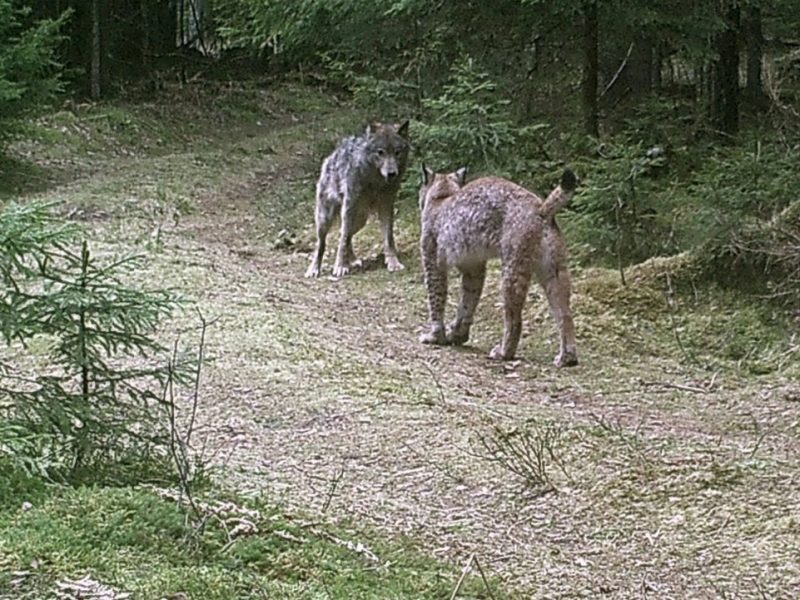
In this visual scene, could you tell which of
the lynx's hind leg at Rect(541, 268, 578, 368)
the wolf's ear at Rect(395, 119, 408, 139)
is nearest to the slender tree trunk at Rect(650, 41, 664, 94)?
the wolf's ear at Rect(395, 119, 408, 139)

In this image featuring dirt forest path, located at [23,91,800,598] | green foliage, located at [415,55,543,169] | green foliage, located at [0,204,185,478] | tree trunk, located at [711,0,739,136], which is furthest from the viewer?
tree trunk, located at [711,0,739,136]

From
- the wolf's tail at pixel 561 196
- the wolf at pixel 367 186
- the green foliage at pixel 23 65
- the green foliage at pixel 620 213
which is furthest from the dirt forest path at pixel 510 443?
the green foliage at pixel 23 65

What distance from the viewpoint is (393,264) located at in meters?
12.6

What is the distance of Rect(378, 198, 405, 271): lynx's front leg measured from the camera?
1261cm

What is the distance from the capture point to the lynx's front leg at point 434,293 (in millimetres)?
9688

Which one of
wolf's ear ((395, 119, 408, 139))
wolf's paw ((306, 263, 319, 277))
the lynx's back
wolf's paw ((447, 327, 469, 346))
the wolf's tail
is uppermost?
wolf's ear ((395, 119, 408, 139))

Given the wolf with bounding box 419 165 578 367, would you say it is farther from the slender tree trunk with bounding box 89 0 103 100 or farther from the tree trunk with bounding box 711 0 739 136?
the slender tree trunk with bounding box 89 0 103 100

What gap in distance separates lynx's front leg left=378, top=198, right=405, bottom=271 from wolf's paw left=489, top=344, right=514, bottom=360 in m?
3.51

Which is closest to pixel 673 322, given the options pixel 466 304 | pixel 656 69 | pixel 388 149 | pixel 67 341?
pixel 466 304

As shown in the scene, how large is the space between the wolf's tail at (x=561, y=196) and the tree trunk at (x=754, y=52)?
662 cm

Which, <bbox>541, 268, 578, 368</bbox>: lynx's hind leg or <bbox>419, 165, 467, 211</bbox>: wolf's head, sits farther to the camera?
<bbox>419, 165, 467, 211</bbox>: wolf's head

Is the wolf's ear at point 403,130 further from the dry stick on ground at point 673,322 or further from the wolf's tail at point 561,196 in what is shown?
the wolf's tail at point 561,196

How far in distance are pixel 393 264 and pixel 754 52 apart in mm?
7682

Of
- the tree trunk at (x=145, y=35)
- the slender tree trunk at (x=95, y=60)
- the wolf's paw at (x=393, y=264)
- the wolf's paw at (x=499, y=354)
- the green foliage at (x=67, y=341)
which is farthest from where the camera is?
the tree trunk at (x=145, y=35)
